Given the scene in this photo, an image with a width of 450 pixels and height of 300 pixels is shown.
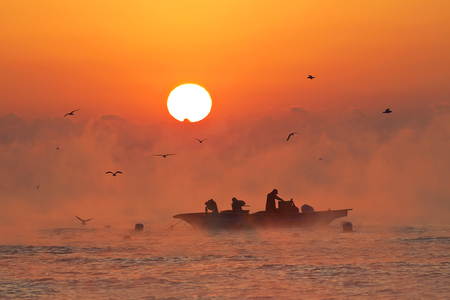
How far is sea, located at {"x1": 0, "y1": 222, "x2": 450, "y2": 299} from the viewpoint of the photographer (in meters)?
18.4

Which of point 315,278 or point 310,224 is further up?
point 310,224

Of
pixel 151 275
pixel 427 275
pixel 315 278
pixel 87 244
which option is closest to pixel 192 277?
pixel 151 275

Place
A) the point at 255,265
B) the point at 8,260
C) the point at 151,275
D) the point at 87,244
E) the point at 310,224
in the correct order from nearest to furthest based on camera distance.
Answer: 1. the point at 151,275
2. the point at 255,265
3. the point at 8,260
4. the point at 87,244
5. the point at 310,224

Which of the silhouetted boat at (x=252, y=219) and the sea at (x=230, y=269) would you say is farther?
the silhouetted boat at (x=252, y=219)

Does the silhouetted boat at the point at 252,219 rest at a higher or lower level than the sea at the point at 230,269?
higher

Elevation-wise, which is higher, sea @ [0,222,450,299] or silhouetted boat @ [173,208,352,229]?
silhouetted boat @ [173,208,352,229]

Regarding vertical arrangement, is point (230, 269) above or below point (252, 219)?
below

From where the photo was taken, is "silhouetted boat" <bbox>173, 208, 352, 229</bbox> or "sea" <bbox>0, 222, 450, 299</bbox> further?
"silhouetted boat" <bbox>173, 208, 352, 229</bbox>

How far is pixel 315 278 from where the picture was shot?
830 inches

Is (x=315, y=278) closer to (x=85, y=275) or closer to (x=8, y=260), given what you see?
(x=85, y=275)

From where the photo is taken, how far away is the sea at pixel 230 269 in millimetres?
18438

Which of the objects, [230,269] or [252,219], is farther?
[252,219]

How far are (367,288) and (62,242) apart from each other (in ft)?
87.7

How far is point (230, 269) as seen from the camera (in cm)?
2369
